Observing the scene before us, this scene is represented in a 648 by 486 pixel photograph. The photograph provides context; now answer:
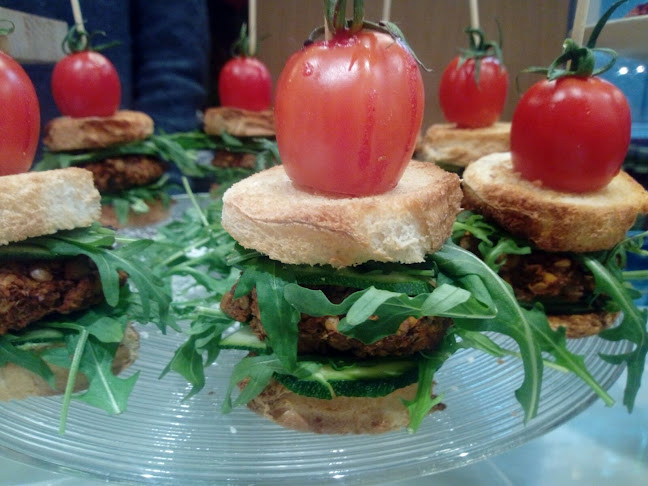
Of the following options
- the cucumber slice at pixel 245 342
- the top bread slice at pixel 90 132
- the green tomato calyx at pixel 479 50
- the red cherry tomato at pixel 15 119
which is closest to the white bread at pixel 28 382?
the cucumber slice at pixel 245 342

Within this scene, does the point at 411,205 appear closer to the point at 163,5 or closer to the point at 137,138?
the point at 137,138

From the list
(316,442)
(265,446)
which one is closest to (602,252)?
(316,442)

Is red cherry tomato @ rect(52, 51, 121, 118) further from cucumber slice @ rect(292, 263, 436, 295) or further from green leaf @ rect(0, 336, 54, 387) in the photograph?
cucumber slice @ rect(292, 263, 436, 295)

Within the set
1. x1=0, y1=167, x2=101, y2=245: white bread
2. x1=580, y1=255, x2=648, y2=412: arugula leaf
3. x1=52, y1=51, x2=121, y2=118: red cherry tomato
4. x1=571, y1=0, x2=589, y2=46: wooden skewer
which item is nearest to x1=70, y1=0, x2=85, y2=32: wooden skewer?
x1=52, y1=51, x2=121, y2=118: red cherry tomato

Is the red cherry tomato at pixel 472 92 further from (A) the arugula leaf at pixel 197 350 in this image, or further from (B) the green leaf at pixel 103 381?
(B) the green leaf at pixel 103 381

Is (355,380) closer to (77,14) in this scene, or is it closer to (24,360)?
(24,360)
